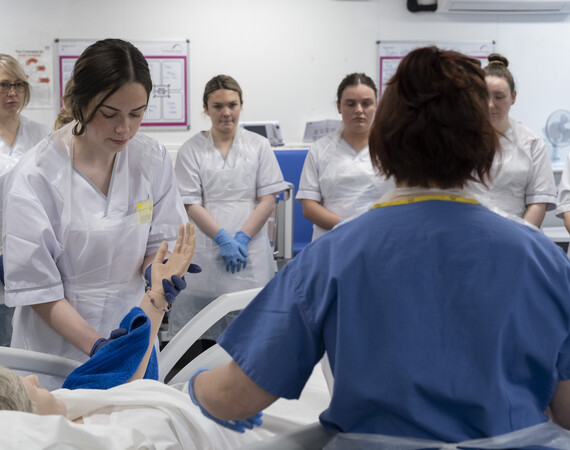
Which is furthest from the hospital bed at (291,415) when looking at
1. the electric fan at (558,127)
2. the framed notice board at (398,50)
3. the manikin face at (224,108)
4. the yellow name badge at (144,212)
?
the framed notice board at (398,50)

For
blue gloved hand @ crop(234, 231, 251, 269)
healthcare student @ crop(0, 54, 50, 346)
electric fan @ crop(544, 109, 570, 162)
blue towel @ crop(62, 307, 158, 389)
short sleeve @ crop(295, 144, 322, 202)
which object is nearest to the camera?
blue towel @ crop(62, 307, 158, 389)

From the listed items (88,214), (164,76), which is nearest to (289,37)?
(164,76)

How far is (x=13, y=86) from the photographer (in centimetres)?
297

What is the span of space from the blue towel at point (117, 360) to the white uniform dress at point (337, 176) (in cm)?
148

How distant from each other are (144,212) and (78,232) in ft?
0.64

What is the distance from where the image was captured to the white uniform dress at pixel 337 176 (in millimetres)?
2967

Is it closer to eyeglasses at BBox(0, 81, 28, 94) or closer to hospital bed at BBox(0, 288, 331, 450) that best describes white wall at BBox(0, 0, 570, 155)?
eyeglasses at BBox(0, 81, 28, 94)

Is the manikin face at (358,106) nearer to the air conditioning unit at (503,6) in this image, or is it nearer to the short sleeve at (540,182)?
the short sleeve at (540,182)

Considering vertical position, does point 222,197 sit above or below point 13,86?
below

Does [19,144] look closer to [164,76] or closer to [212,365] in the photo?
[212,365]

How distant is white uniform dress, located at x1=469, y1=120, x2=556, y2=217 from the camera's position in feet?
8.57

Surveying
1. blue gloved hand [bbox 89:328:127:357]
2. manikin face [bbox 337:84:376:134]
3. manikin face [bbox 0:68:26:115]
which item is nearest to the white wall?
manikin face [bbox 0:68:26:115]

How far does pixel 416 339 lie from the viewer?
92cm

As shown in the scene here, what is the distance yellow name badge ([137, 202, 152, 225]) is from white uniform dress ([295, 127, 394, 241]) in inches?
47.9
